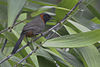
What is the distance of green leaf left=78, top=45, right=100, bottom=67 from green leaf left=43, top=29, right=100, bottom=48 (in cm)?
15

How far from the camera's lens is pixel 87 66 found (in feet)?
3.18

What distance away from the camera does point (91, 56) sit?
973 mm

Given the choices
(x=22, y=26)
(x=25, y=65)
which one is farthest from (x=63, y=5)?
→ (x=25, y=65)

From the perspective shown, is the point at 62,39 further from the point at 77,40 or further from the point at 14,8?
the point at 14,8

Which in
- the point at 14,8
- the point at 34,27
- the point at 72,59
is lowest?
the point at 72,59

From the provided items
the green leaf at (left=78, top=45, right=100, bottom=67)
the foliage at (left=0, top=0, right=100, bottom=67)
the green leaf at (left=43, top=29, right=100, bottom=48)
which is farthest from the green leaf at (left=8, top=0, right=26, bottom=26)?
the green leaf at (left=78, top=45, right=100, bottom=67)

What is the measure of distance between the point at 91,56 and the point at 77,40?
16 cm

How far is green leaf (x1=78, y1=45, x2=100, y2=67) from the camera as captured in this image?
0.95m

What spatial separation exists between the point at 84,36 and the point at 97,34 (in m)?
0.06

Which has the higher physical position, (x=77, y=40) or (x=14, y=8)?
(x=14, y=8)

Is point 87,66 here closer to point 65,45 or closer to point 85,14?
point 65,45

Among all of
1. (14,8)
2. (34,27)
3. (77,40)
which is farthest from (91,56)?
(34,27)

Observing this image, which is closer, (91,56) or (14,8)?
(14,8)

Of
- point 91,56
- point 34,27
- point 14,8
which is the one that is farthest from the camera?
point 34,27
